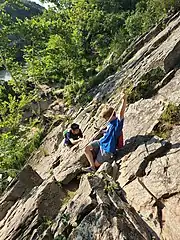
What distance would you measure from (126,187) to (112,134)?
1.61 m

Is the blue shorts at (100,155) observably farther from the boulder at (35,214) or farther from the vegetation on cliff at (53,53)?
the vegetation on cliff at (53,53)

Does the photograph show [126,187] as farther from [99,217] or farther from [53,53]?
[53,53]

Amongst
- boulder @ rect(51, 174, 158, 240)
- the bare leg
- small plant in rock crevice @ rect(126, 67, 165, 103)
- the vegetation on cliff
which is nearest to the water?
the vegetation on cliff

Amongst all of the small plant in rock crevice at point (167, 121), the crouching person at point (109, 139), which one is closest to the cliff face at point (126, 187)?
the small plant in rock crevice at point (167, 121)

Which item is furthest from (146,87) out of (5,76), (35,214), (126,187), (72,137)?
(5,76)

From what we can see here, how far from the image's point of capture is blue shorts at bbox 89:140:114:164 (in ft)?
29.6

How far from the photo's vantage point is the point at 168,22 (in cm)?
1911

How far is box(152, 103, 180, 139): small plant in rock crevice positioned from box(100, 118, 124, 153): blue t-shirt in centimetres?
97

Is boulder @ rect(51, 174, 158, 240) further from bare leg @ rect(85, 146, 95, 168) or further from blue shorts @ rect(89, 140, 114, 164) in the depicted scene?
bare leg @ rect(85, 146, 95, 168)

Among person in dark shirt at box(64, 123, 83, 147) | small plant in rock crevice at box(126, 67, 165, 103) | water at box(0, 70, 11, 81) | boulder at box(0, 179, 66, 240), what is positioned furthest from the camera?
water at box(0, 70, 11, 81)

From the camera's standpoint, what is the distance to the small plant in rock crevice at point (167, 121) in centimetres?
893

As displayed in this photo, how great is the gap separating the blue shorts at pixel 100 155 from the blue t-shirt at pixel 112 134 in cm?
11

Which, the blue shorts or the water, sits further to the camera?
the water

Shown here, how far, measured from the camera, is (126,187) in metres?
7.80
